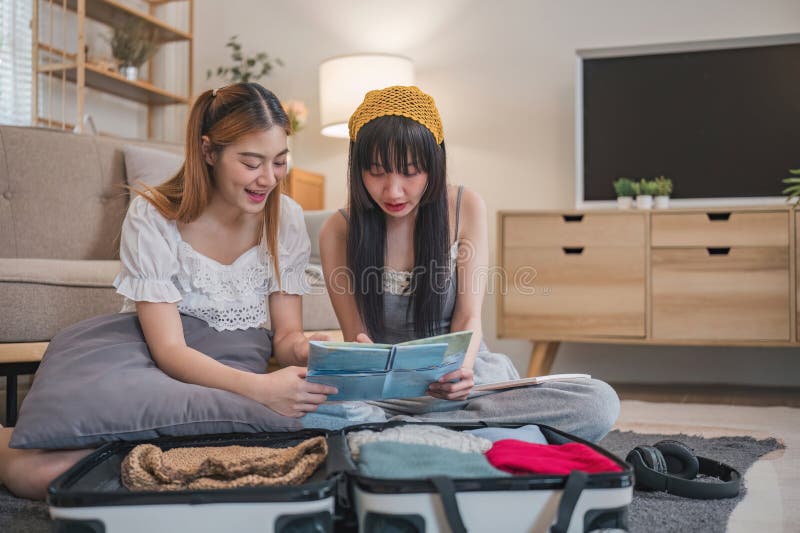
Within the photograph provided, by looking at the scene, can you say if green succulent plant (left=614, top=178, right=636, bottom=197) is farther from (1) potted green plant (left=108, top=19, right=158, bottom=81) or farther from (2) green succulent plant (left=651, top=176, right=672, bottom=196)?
(1) potted green plant (left=108, top=19, right=158, bottom=81)

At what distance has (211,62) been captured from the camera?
12.3 ft

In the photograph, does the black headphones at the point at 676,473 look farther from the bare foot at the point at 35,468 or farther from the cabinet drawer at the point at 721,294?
the cabinet drawer at the point at 721,294

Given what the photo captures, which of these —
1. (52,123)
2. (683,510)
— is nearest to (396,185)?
(683,510)

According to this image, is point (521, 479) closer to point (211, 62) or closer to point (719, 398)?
point (719, 398)

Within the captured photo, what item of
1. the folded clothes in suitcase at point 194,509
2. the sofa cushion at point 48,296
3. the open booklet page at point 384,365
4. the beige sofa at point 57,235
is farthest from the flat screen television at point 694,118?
the folded clothes in suitcase at point 194,509

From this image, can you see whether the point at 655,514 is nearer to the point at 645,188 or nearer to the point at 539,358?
the point at 539,358

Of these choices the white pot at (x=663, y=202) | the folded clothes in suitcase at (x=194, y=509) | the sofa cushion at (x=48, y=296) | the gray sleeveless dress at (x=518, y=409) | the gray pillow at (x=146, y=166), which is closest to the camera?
the folded clothes in suitcase at (x=194, y=509)

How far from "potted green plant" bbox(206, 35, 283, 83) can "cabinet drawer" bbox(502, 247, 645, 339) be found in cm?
158

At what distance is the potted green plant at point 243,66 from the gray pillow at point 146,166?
46.8 inches

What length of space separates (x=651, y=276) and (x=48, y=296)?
186 centimetres

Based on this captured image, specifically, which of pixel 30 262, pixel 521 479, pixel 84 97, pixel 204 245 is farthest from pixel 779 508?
pixel 84 97

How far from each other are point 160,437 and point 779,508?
38.9 inches

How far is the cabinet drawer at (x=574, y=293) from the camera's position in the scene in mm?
2561

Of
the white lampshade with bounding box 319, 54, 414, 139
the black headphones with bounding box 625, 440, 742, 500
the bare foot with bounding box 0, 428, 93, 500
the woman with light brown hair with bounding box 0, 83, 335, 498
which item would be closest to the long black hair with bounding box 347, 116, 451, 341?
the woman with light brown hair with bounding box 0, 83, 335, 498
